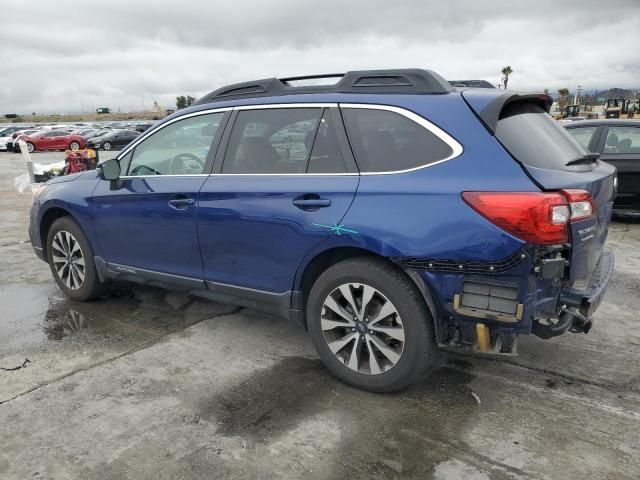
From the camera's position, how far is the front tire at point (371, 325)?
2.96 metres

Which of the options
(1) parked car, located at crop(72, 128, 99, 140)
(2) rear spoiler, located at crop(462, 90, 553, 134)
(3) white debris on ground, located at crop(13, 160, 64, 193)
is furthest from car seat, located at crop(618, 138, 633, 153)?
(1) parked car, located at crop(72, 128, 99, 140)

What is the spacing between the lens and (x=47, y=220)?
5055mm

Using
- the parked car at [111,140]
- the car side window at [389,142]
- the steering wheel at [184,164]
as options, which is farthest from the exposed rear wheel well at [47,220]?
the parked car at [111,140]

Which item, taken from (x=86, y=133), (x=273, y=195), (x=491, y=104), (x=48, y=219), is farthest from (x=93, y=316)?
(x=86, y=133)

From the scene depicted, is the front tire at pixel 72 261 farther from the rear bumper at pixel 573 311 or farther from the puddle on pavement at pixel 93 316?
the rear bumper at pixel 573 311

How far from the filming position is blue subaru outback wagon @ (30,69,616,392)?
2.70m

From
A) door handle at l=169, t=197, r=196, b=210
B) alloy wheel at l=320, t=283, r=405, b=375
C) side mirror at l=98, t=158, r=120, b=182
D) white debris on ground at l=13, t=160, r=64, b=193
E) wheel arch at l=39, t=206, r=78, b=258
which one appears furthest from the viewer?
white debris on ground at l=13, t=160, r=64, b=193

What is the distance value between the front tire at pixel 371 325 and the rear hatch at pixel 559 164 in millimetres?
861

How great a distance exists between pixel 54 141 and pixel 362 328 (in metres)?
36.6

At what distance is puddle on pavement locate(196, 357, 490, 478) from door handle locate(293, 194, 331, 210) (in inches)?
43.9

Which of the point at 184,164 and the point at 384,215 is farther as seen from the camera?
the point at 184,164

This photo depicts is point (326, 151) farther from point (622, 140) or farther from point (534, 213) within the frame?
point (622, 140)

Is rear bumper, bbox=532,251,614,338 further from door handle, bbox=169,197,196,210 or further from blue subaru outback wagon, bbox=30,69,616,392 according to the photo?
door handle, bbox=169,197,196,210

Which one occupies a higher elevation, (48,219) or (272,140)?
(272,140)
